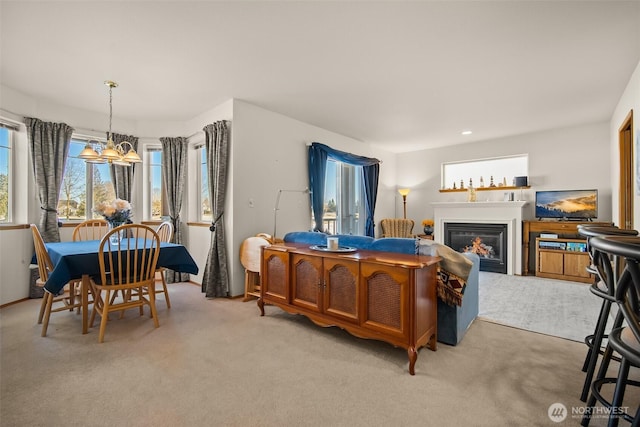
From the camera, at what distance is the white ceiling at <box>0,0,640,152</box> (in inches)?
86.0

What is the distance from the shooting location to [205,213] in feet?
15.4

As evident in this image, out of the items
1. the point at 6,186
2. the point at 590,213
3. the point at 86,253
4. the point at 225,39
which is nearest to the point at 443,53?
the point at 225,39

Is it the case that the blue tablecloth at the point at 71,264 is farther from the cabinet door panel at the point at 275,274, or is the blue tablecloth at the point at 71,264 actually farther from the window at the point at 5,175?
the window at the point at 5,175

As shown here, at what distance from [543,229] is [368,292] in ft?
14.7

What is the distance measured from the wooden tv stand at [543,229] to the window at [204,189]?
5340 mm

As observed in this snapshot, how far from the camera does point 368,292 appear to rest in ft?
7.61

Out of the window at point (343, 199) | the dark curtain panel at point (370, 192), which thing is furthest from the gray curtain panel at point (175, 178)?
the dark curtain panel at point (370, 192)

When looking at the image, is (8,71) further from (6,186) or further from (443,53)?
(443,53)

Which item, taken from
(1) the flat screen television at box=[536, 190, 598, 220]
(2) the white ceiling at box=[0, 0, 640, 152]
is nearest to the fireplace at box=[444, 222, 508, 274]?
(1) the flat screen television at box=[536, 190, 598, 220]

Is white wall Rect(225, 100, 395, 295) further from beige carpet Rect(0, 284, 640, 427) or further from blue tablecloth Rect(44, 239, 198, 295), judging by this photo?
beige carpet Rect(0, 284, 640, 427)

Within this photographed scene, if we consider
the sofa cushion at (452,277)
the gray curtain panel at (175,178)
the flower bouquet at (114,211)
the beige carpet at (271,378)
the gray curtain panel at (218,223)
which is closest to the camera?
the beige carpet at (271,378)

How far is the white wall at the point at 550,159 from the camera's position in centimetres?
492

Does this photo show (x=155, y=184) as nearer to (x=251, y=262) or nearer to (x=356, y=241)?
(x=251, y=262)

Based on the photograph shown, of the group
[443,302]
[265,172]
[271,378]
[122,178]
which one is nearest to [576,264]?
[443,302]
